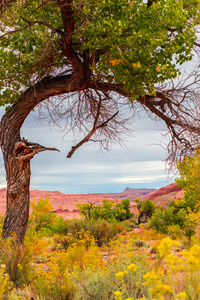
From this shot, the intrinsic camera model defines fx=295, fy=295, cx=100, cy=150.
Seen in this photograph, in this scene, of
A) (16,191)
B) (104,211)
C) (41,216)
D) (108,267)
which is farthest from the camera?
(104,211)

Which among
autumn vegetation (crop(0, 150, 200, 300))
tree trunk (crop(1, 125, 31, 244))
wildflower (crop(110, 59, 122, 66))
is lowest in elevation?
autumn vegetation (crop(0, 150, 200, 300))

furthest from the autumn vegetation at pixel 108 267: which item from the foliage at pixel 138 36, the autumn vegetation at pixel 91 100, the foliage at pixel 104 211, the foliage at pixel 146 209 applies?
the foliage at pixel 138 36

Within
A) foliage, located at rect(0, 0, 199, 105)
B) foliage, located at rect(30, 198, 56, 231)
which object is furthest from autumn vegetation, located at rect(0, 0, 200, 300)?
foliage, located at rect(30, 198, 56, 231)

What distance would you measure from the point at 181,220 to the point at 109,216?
17.0 feet

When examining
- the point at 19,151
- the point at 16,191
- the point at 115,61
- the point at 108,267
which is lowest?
the point at 108,267

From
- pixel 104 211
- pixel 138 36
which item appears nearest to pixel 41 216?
pixel 104 211

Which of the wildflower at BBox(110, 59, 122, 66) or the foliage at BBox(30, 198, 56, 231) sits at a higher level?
the wildflower at BBox(110, 59, 122, 66)

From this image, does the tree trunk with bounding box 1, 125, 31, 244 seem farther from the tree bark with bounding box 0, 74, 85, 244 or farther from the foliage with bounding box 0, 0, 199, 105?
the foliage with bounding box 0, 0, 199, 105

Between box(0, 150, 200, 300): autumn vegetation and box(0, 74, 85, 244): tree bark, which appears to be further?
box(0, 74, 85, 244): tree bark

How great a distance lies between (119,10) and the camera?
246 inches

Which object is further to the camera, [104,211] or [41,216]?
[104,211]

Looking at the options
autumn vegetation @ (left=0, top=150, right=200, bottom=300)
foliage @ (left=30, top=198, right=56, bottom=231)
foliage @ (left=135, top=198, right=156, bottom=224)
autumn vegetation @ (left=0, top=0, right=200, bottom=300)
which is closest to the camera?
autumn vegetation @ (left=0, top=150, right=200, bottom=300)

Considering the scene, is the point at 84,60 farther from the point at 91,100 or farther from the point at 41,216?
the point at 41,216

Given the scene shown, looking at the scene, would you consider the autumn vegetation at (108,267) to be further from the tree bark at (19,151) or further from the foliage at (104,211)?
the foliage at (104,211)
